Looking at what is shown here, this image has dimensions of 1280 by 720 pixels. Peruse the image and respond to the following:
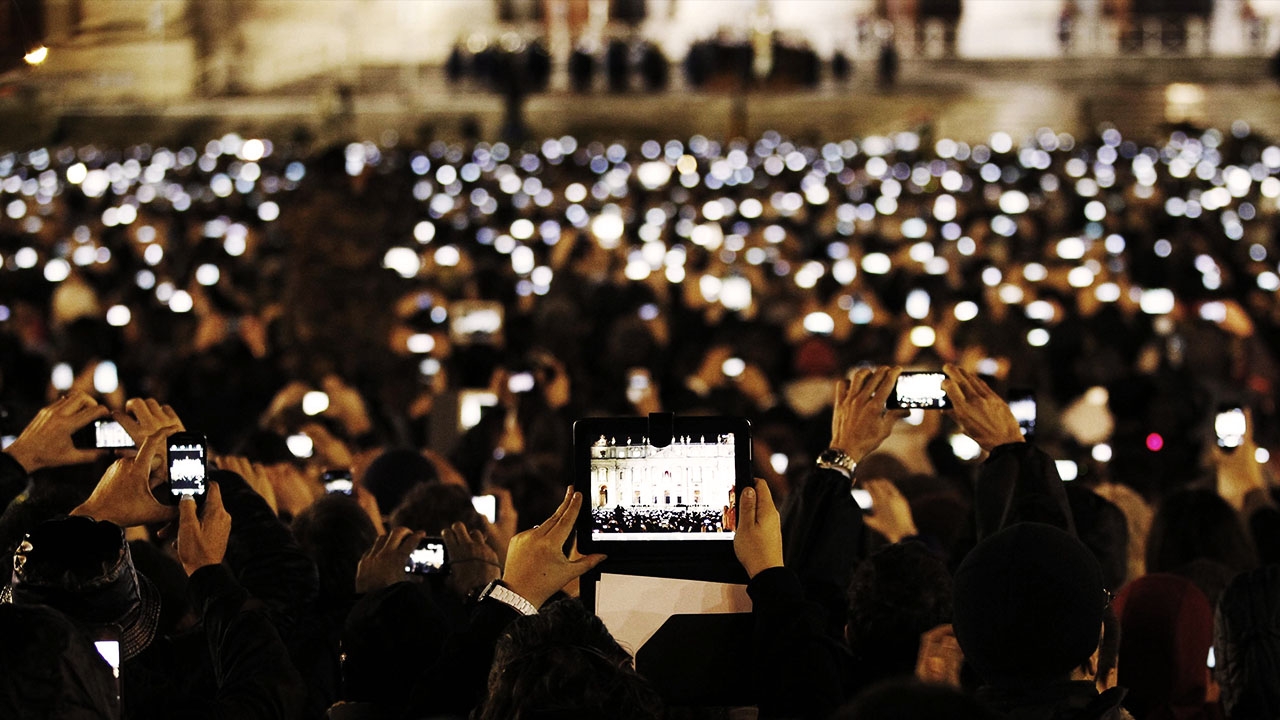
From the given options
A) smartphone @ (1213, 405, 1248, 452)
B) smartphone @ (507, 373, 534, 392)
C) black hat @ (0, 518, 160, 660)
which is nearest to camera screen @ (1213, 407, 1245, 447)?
smartphone @ (1213, 405, 1248, 452)

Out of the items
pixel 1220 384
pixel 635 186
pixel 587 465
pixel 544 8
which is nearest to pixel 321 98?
pixel 544 8

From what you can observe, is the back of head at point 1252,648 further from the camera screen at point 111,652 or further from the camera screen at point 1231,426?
the camera screen at point 1231,426

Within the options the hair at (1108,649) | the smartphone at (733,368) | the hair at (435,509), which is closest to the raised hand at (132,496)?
the hair at (435,509)

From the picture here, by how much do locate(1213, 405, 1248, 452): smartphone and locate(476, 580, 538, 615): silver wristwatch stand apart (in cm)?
428

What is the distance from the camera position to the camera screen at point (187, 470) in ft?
14.2

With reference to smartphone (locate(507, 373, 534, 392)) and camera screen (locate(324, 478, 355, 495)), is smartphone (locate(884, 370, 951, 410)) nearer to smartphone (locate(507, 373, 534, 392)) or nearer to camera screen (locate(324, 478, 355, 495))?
camera screen (locate(324, 478, 355, 495))

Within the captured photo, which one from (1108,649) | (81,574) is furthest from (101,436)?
(1108,649)

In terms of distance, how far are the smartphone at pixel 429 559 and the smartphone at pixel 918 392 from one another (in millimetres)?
1165

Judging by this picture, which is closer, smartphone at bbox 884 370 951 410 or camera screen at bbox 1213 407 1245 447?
smartphone at bbox 884 370 951 410

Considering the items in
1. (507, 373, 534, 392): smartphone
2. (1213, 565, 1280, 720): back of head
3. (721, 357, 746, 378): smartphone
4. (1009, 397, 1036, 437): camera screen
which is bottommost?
(721, 357, 746, 378): smartphone

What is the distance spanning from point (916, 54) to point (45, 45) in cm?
3543

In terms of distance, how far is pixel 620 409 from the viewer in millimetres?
10008

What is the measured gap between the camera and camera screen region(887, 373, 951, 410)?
4332 millimetres

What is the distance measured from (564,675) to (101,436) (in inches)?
89.7
